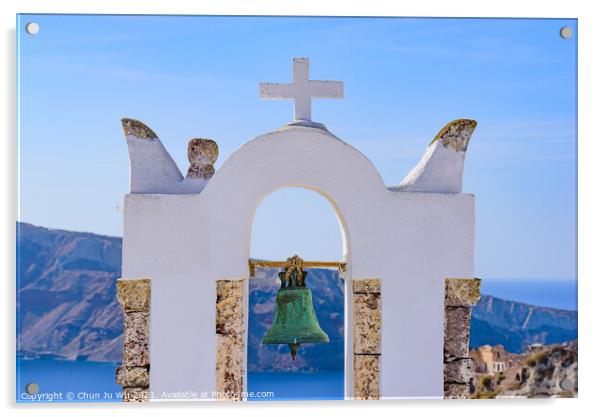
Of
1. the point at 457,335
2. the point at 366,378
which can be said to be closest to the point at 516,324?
the point at 457,335

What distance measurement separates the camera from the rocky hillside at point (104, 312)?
25.2ft

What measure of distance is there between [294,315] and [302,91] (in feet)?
4.33

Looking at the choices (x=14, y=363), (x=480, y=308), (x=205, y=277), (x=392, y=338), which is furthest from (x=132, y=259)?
(x=480, y=308)

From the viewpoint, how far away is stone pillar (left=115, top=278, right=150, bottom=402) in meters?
6.49

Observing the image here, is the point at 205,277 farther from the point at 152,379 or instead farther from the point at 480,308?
the point at 480,308

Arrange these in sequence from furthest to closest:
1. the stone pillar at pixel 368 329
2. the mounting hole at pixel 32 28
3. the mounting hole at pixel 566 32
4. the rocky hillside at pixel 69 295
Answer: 1. the rocky hillside at pixel 69 295
2. the mounting hole at pixel 566 32
3. the mounting hole at pixel 32 28
4. the stone pillar at pixel 368 329

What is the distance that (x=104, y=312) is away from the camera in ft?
31.3

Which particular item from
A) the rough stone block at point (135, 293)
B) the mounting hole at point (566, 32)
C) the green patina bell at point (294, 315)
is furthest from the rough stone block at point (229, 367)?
the mounting hole at point (566, 32)

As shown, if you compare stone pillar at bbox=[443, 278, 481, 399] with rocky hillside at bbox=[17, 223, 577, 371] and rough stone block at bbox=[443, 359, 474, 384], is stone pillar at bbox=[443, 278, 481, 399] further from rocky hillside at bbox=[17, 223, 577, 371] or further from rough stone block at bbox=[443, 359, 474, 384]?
rocky hillside at bbox=[17, 223, 577, 371]

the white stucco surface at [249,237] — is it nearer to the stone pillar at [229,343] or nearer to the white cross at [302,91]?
the stone pillar at [229,343]

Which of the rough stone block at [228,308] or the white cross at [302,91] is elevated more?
the white cross at [302,91]

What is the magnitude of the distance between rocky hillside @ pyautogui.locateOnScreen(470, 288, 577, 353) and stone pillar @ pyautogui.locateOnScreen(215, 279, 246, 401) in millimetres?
1812

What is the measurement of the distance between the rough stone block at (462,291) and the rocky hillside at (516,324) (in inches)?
33.4

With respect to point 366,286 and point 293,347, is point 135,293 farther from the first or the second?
point 366,286
